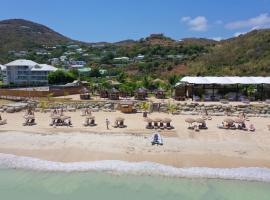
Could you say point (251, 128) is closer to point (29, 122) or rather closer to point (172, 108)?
point (172, 108)

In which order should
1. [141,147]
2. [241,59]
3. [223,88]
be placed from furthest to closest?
1. [241,59]
2. [223,88]
3. [141,147]

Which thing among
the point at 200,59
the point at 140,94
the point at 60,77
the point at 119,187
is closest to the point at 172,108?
the point at 140,94

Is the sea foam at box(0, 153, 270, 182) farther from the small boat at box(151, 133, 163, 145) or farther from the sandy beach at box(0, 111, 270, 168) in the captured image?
the small boat at box(151, 133, 163, 145)

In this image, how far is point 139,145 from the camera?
62.5 ft

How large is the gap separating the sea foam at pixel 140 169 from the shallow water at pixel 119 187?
339 millimetres

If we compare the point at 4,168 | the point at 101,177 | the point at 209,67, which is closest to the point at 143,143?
the point at 101,177

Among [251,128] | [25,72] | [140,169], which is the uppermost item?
[25,72]

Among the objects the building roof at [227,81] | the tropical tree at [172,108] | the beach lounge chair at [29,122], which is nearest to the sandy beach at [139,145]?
the beach lounge chair at [29,122]

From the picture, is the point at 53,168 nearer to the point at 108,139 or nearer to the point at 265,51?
the point at 108,139

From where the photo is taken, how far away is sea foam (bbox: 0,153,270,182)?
15.4 metres

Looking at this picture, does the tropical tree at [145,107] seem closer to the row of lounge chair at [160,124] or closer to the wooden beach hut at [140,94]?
the wooden beach hut at [140,94]

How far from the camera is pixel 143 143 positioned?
1933cm

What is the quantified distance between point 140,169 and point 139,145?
3.07 m

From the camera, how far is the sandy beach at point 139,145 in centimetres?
1722
